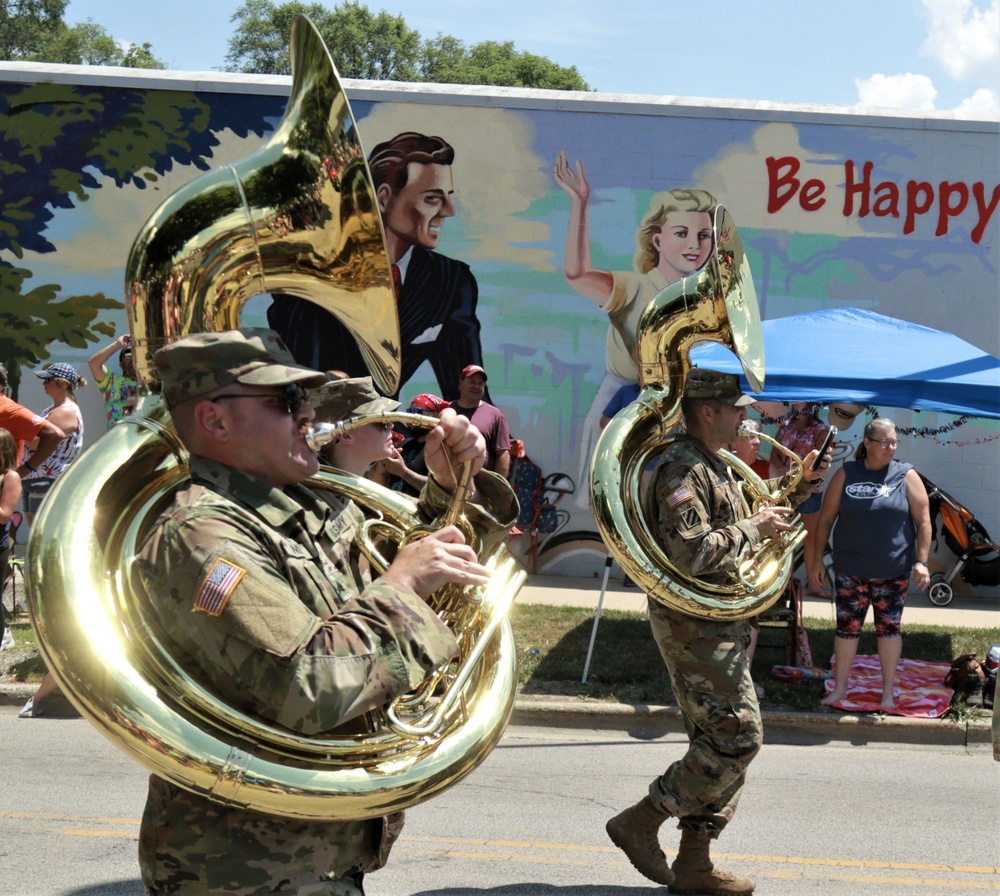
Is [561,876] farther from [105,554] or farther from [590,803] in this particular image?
[105,554]

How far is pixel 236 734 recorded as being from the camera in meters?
2.28

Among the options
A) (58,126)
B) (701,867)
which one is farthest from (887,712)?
(58,126)

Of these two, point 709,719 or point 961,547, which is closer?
point 709,719

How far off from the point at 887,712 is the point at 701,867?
3489 mm

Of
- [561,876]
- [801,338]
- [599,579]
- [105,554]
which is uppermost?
[105,554]

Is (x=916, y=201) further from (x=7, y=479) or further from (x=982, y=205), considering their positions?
(x=7, y=479)

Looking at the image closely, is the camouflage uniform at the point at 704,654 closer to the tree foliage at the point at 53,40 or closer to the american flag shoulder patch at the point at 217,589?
the american flag shoulder patch at the point at 217,589

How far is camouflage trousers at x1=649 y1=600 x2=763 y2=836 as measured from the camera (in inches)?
173

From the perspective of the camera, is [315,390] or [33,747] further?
[33,747]

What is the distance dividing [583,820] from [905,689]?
11.1 ft

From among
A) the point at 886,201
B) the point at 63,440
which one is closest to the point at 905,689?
the point at 886,201

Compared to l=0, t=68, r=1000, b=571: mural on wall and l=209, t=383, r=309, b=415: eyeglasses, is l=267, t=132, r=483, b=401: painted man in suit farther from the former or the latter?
l=209, t=383, r=309, b=415: eyeglasses

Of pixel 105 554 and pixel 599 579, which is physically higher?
pixel 105 554

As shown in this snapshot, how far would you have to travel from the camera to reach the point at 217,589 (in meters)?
2.21
